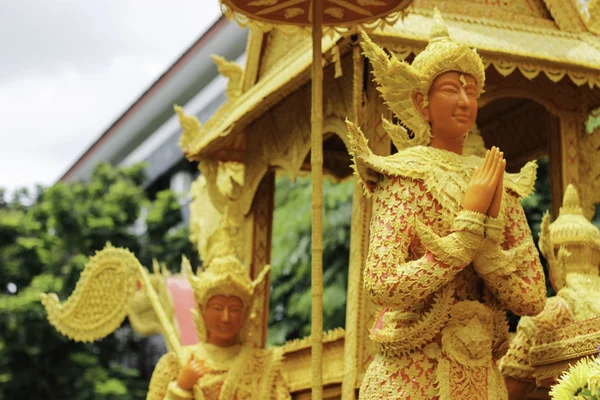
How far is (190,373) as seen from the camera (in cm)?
745

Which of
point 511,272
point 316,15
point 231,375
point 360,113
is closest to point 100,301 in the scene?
point 231,375

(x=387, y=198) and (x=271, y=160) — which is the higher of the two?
(x=271, y=160)

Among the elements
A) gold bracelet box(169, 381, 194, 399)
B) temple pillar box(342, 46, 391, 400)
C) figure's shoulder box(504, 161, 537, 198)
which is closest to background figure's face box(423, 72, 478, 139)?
figure's shoulder box(504, 161, 537, 198)

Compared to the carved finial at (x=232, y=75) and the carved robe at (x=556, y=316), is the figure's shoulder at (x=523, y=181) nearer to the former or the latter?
the carved robe at (x=556, y=316)

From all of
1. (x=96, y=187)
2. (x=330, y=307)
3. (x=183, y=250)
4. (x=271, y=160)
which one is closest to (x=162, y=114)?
(x=96, y=187)

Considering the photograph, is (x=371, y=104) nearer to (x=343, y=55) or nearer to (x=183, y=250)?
(x=343, y=55)

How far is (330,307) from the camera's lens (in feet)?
43.1

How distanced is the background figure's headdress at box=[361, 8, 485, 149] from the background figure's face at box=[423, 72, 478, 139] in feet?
0.11

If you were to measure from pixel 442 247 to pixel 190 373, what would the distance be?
9.68 ft

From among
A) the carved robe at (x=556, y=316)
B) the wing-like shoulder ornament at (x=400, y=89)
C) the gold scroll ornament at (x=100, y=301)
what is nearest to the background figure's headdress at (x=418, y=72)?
the wing-like shoulder ornament at (x=400, y=89)

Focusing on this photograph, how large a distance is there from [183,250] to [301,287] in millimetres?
4127

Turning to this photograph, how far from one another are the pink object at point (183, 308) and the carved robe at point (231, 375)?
2634 millimetres

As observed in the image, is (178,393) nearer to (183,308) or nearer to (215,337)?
(215,337)

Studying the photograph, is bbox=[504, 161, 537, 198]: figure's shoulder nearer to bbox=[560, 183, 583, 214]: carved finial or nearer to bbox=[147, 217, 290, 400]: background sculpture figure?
bbox=[560, 183, 583, 214]: carved finial
